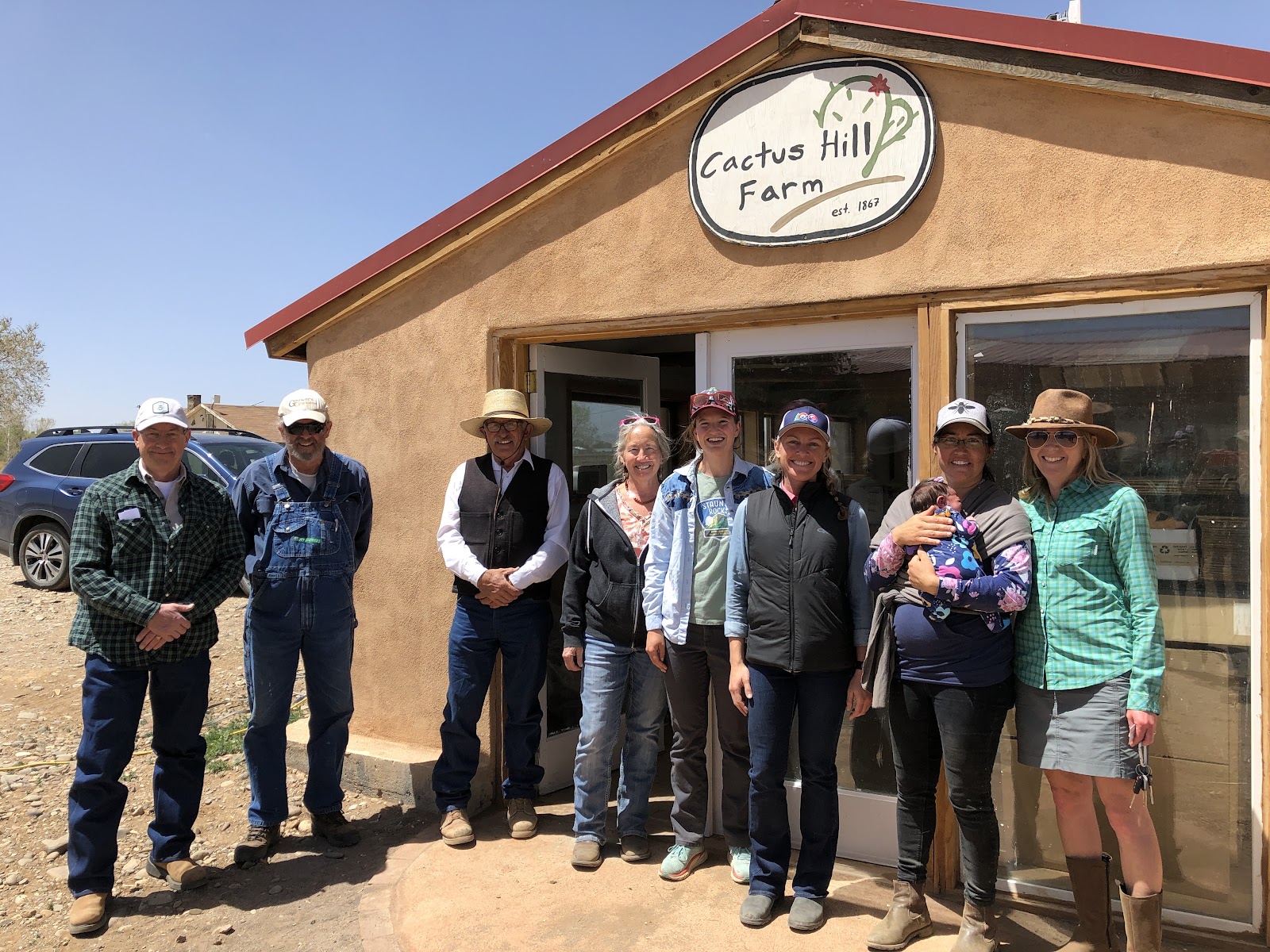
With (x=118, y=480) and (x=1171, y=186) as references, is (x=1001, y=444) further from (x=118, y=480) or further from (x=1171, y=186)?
(x=118, y=480)

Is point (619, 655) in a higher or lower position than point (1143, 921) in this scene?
higher

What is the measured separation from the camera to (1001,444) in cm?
352

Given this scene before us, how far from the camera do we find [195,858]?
4219mm

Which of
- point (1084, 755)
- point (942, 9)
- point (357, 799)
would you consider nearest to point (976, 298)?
point (942, 9)

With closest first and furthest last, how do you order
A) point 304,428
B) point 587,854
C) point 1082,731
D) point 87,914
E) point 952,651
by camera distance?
point 1082,731
point 952,651
point 87,914
point 587,854
point 304,428

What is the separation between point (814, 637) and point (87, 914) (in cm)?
305

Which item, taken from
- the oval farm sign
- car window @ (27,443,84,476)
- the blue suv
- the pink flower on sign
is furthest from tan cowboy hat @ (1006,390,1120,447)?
car window @ (27,443,84,476)

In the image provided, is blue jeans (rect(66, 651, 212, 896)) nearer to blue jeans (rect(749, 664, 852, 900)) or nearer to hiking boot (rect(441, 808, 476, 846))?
hiking boot (rect(441, 808, 476, 846))

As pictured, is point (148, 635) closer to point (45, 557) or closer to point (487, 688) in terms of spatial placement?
point (487, 688)

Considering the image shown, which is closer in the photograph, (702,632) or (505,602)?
(702,632)

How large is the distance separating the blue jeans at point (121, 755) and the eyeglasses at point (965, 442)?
10.3ft

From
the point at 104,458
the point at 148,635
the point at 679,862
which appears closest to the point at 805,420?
the point at 679,862

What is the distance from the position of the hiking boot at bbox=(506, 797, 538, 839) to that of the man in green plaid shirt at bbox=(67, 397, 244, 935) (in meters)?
1.36

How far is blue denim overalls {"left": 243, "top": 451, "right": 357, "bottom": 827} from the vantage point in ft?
13.4
